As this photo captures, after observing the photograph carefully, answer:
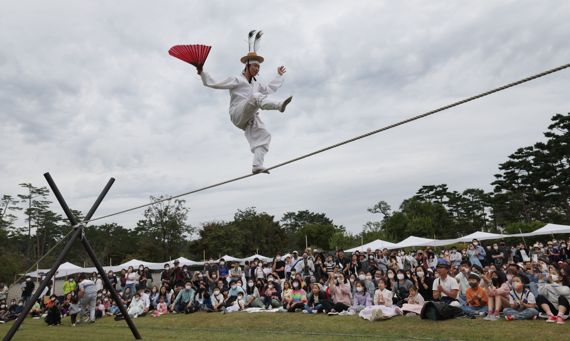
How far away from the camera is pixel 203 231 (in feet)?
122

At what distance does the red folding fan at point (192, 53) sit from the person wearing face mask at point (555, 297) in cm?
545

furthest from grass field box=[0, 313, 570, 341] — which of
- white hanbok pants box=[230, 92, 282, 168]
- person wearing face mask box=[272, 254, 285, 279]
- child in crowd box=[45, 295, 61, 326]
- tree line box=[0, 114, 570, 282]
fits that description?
tree line box=[0, 114, 570, 282]

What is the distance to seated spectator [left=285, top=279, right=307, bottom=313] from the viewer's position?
9297 millimetres

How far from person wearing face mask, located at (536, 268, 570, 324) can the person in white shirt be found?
1.23m

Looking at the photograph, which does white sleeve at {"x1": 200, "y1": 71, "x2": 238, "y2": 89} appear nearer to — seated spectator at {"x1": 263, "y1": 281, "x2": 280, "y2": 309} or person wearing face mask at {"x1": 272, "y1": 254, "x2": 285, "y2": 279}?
seated spectator at {"x1": 263, "y1": 281, "x2": 280, "y2": 309}

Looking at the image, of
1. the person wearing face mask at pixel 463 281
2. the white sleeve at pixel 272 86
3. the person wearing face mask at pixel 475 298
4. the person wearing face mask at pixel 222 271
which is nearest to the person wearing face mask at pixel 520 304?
the person wearing face mask at pixel 475 298

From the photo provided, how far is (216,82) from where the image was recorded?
4.54 m

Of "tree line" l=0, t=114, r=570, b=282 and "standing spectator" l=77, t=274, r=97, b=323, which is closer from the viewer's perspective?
"standing spectator" l=77, t=274, r=97, b=323

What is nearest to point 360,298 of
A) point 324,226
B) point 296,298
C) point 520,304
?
point 296,298

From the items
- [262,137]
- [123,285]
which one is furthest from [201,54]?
[123,285]

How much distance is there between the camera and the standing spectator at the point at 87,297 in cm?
1055

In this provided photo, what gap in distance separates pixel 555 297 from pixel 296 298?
4645 millimetres

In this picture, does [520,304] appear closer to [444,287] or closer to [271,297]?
[444,287]

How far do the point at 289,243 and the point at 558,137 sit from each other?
2426 centimetres
